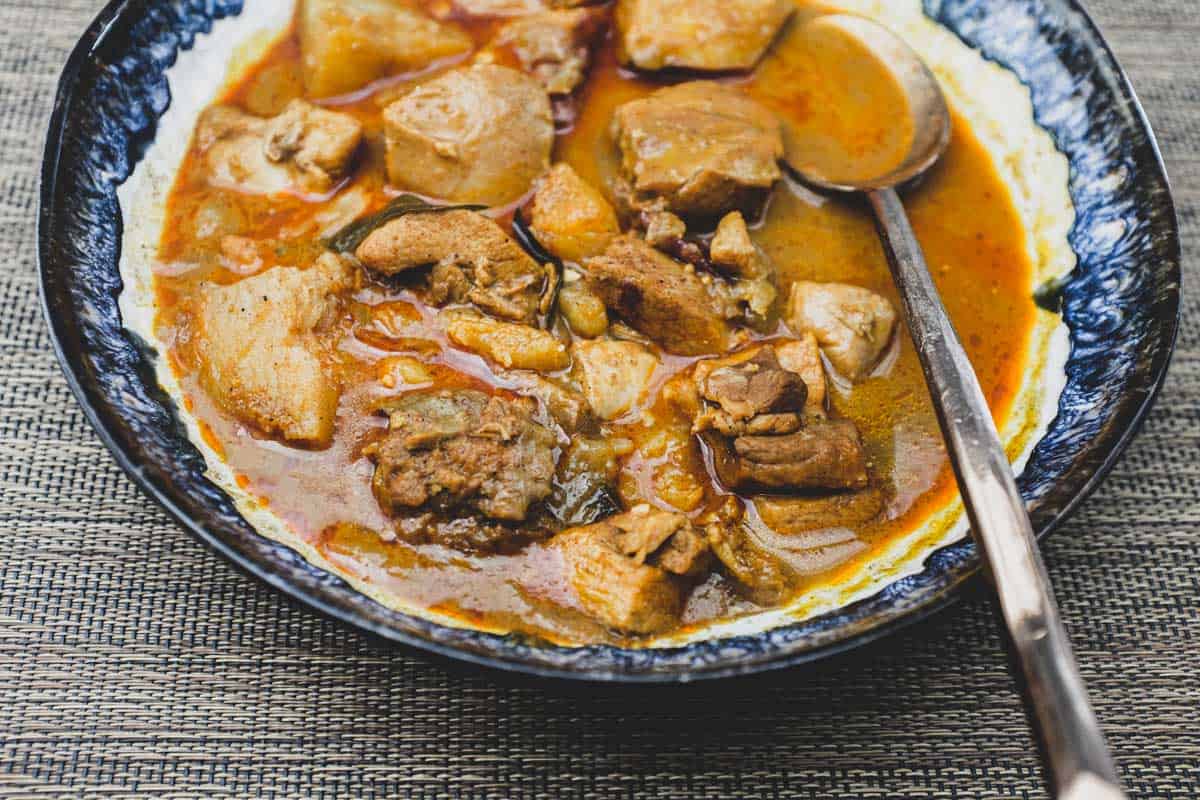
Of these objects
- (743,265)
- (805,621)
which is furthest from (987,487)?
(743,265)

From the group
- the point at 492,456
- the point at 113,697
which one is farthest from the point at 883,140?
the point at 113,697

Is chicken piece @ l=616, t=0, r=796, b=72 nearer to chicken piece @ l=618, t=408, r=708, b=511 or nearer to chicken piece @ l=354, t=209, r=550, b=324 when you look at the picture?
chicken piece @ l=354, t=209, r=550, b=324

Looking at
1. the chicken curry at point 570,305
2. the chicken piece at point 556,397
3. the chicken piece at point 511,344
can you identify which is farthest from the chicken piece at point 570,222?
the chicken piece at point 556,397

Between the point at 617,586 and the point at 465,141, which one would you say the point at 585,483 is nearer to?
the point at 617,586

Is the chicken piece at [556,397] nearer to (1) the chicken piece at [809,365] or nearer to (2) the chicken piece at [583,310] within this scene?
(2) the chicken piece at [583,310]

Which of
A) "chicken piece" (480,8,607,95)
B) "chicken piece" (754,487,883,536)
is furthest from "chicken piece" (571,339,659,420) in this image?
"chicken piece" (480,8,607,95)
